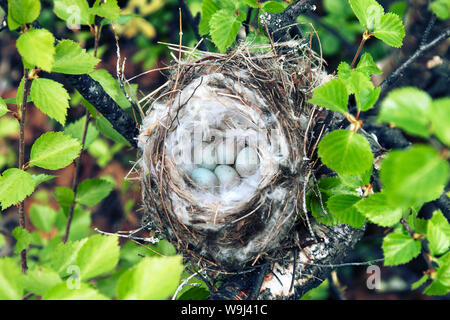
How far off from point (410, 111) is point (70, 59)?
0.83 m

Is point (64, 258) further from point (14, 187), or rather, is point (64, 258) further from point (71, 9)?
point (71, 9)

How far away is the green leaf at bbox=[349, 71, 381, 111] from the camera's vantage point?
2.66 feet

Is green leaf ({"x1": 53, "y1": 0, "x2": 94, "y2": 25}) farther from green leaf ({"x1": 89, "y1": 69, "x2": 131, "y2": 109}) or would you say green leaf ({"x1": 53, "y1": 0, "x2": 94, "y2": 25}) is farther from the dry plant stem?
the dry plant stem

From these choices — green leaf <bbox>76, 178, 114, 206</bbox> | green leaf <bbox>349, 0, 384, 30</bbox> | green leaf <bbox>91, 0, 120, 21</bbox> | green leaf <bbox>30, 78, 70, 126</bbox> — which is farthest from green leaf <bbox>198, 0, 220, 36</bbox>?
green leaf <bbox>76, 178, 114, 206</bbox>

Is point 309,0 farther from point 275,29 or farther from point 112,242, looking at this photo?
point 112,242

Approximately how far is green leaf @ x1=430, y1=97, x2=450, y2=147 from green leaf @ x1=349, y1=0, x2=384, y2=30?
63 cm

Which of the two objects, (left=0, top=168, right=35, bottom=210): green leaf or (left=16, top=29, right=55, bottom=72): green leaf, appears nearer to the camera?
(left=16, top=29, right=55, bottom=72): green leaf

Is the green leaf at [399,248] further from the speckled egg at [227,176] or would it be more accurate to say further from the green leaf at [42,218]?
the green leaf at [42,218]

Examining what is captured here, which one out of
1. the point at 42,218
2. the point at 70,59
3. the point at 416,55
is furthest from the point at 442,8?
the point at 42,218

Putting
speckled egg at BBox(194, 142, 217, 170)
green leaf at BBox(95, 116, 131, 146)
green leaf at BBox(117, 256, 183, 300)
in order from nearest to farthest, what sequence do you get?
1. green leaf at BBox(117, 256, 183, 300)
2. green leaf at BBox(95, 116, 131, 146)
3. speckled egg at BBox(194, 142, 217, 170)

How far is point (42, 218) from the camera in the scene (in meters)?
1.99

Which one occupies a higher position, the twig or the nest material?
the twig

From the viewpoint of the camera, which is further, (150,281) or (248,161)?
(248,161)

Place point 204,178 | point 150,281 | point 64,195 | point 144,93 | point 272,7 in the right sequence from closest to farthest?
1. point 150,281
2. point 272,7
3. point 64,195
4. point 204,178
5. point 144,93
